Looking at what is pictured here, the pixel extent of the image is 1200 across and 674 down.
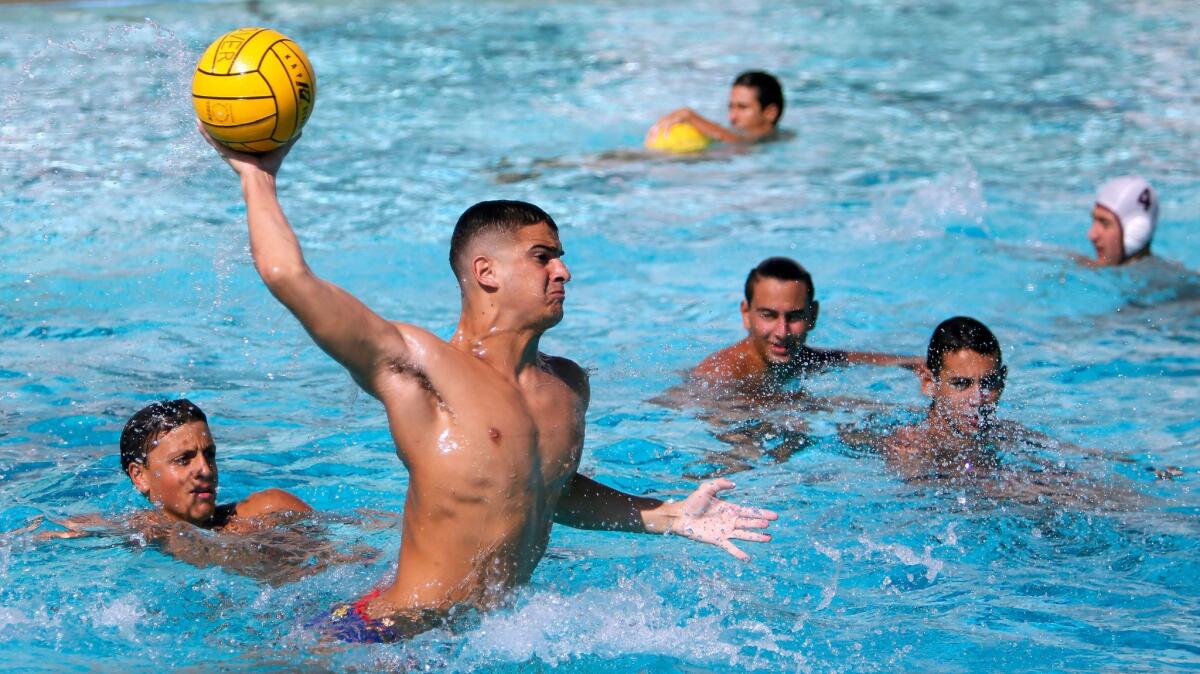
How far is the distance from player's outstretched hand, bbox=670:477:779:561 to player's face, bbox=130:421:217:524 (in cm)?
179

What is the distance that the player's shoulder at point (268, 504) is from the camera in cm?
486

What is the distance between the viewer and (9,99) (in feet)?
37.5

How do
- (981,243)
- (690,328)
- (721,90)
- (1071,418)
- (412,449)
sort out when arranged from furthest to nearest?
(721,90) < (981,243) < (690,328) < (1071,418) < (412,449)

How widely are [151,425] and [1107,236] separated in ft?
19.3

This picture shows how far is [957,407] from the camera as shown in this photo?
18.4 feet

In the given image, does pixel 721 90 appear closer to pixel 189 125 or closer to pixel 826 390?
pixel 826 390

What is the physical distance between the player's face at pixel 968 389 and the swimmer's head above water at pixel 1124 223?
3.01 meters

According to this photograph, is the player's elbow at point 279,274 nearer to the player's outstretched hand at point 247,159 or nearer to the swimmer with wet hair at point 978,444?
the player's outstretched hand at point 247,159

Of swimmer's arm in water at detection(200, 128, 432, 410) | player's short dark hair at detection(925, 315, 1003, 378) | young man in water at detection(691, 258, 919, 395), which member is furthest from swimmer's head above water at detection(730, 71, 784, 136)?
swimmer's arm in water at detection(200, 128, 432, 410)

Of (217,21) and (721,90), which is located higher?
(217,21)

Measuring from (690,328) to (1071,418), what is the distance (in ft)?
7.10

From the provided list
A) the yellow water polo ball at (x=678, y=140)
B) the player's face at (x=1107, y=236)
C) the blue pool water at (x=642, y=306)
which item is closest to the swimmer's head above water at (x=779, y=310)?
the blue pool water at (x=642, y=306)

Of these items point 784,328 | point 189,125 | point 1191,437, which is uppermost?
point 189,125

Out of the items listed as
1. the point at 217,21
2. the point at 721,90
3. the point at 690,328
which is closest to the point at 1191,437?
the point at 690,328
